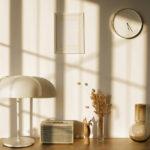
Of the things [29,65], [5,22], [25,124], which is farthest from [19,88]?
[5,22]

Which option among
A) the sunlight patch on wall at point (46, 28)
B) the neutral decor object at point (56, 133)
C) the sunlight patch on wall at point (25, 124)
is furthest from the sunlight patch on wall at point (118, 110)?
the sunlight patch on wall at point (25, 124)

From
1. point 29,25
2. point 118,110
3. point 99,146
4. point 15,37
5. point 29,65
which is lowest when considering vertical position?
point 99,146

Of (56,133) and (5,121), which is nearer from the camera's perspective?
(56,133)

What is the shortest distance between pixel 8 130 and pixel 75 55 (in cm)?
113

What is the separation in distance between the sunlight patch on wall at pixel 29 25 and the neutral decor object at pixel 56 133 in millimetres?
846

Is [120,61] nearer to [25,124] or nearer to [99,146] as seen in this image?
[99,146]

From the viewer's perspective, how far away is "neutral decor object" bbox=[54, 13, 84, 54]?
200 cm

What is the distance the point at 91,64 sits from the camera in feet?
6.58

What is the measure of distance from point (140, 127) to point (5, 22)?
1854 millimetres

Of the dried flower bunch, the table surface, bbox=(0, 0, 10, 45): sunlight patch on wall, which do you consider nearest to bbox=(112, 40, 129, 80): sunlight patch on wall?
the dried flower bunch

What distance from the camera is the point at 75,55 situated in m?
2.01

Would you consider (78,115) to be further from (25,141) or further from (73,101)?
(25,141)

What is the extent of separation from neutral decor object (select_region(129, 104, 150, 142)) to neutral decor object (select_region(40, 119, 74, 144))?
65cm

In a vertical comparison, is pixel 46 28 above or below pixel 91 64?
above
